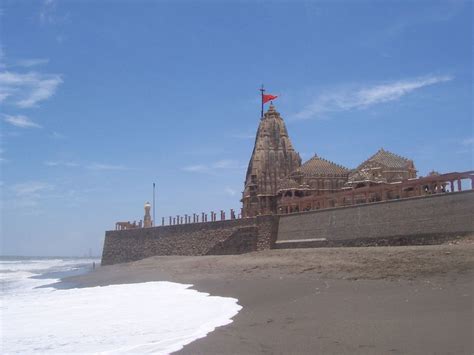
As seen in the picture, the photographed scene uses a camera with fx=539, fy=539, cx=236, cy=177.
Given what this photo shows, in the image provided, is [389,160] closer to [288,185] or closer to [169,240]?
[288,185]

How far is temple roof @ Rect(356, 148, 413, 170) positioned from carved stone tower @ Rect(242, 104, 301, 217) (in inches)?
308

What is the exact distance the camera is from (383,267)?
15.5 m

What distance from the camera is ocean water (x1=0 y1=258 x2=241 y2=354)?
9656 millimetres

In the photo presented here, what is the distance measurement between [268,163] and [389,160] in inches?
416

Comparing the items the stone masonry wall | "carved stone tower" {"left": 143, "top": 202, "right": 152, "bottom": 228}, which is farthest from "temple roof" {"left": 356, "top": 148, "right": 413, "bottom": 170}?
"carved stone tower" {"left": 143, "top": 202, "right": 152, "bottom": 228}

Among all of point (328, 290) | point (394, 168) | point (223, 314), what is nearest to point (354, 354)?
point (223, 314)

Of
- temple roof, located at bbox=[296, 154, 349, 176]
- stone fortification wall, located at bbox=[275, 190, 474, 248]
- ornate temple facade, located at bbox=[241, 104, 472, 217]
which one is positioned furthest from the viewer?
temple roof, located at bbox=[296, 154, 349, 176]

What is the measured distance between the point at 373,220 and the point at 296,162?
893 inches

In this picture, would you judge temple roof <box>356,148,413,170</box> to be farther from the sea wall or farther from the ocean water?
the ocean water

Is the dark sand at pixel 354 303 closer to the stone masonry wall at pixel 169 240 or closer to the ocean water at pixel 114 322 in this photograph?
the ocean water at pixel 114 322

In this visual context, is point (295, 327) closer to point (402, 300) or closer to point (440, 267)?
point (402, 300)

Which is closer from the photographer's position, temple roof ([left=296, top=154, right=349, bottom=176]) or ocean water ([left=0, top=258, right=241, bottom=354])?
ocean water ([left=0, top=258, right=241, bottom=354])

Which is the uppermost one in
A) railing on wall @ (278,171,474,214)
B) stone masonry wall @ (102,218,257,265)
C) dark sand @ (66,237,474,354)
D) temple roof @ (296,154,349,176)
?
temple roof @ (296,154,349,176)

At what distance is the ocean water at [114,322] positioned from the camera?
9.66 meters
